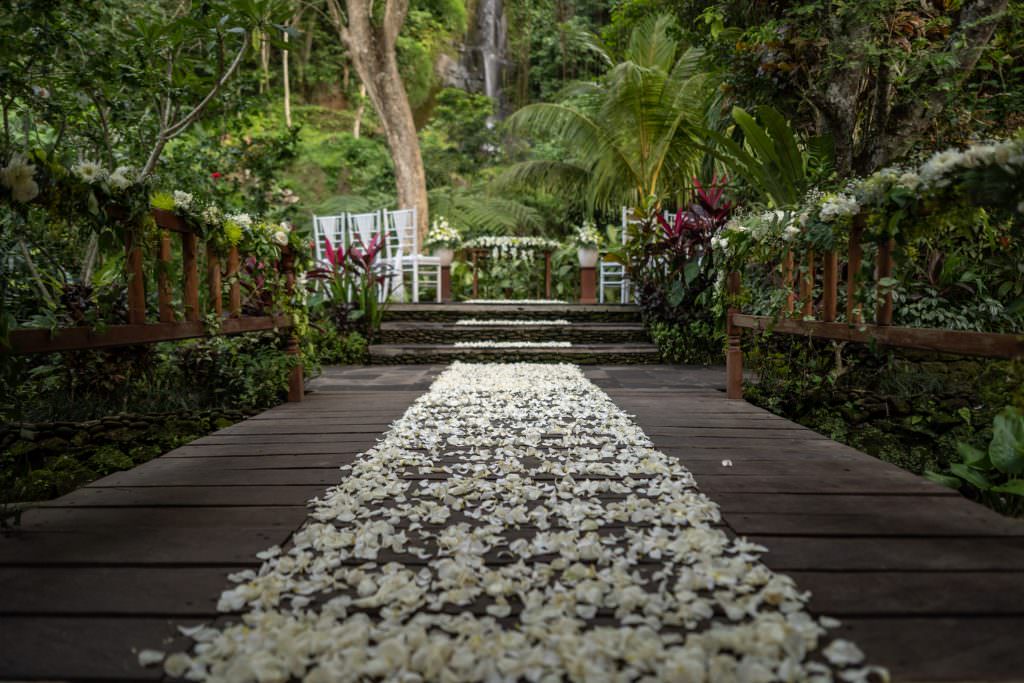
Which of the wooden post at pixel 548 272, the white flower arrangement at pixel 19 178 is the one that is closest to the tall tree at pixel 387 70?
the wooden post at pixel 548 272

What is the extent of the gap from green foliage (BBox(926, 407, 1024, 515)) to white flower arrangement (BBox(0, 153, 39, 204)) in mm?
2417

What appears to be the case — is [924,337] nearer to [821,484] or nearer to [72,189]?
[821,484]

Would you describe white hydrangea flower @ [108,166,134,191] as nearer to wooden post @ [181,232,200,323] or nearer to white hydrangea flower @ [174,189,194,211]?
white hydrangea flower @ [174,189,194,211]

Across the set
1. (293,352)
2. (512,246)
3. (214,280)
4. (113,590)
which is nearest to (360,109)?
(512,246)

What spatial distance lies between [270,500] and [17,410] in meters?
1.54

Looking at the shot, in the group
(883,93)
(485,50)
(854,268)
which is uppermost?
(485,50)

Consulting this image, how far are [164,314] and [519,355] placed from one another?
10.9 ft

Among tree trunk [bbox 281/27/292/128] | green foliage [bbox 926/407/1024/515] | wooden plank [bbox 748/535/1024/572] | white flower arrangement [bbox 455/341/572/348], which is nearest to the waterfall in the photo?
tree trunk [bbox 281/27/292/128]

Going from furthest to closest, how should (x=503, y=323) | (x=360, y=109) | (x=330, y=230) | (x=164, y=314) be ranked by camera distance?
1. (x=360, y=109)
2. (x=330, y=230)
3. (x=503, y=323)
4. (x=164, y=314)

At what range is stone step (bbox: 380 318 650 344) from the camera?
18.5 feet

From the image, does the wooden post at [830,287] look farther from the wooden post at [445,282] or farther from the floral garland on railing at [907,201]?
the wooden post at [445,282]

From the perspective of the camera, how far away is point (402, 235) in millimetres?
7324

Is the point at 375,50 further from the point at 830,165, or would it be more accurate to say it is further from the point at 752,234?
the point at 752,234

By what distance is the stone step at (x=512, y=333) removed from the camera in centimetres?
562
